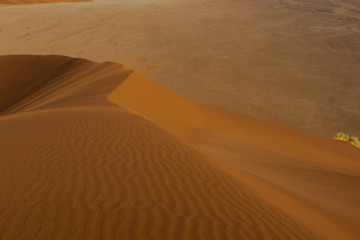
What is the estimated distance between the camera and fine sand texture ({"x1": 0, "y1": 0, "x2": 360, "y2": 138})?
14.8 m

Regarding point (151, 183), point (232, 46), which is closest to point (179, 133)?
point (151, 183)

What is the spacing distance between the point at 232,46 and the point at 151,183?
796 inches

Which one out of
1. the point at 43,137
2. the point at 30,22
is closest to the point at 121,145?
the point at 43,137

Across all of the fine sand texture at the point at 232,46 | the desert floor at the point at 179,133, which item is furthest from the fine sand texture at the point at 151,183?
the fine sand texture at the point at 232,46

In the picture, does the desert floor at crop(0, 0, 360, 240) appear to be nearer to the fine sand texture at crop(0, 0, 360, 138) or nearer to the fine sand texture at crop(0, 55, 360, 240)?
the fine sand texture at crop(0, 55, 360, 240)

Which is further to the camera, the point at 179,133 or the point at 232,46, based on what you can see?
the point at 232,46

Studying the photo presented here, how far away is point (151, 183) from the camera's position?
3.53 meters

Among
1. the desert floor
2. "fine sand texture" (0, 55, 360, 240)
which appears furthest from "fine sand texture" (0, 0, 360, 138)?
"fine sand texture" (0, 55, 360, 240)

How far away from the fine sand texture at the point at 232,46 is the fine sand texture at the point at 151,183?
6227mm

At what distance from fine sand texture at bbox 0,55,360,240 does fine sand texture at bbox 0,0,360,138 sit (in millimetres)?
6227

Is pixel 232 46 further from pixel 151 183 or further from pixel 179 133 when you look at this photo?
pixel 151 183

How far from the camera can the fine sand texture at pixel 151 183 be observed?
280 centimetres

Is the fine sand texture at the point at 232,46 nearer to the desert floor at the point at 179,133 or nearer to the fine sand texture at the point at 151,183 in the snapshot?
the desert floor at the point at 179,133

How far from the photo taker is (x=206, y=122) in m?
9.92
